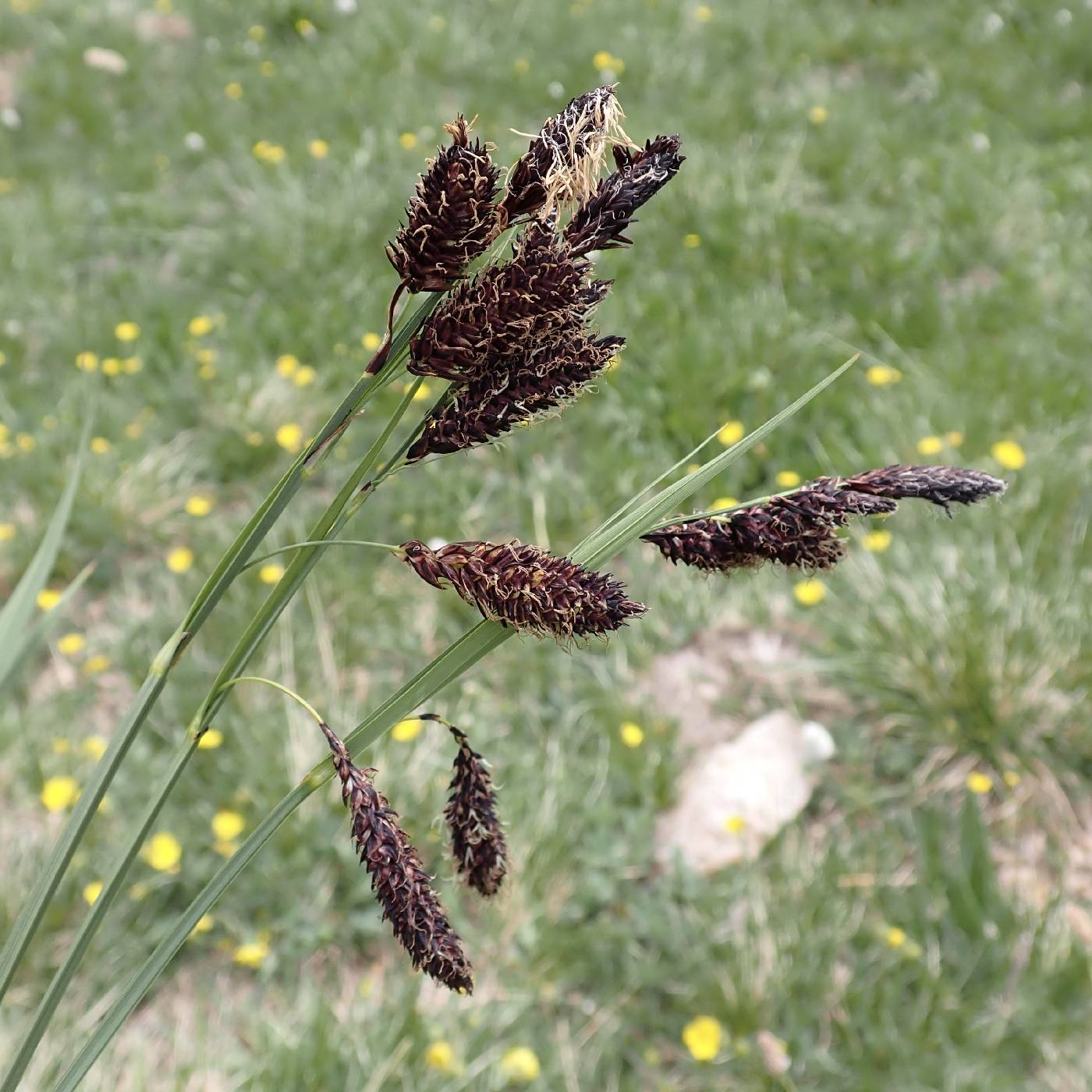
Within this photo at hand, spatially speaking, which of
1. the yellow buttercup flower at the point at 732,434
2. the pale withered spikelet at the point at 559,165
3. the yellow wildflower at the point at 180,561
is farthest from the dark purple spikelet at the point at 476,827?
the yellow buttercup flower at the point at 732,434

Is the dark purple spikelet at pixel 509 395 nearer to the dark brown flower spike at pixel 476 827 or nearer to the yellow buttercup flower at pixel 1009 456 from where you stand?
the dark brown flower spike at pixel 476 827

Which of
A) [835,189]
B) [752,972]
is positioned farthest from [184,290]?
[752,972]

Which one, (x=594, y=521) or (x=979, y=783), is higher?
(x=594, y=521)

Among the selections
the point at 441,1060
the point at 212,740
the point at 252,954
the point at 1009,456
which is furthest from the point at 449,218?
the point at 1009,456

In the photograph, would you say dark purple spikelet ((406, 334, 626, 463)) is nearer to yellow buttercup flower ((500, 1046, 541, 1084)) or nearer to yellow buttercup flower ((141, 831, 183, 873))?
yellow buttercup flower ((500, 1046, 541, 1084))

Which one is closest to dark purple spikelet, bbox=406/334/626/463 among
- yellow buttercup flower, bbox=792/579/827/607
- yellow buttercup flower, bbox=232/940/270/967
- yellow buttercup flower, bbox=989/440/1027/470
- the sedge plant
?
the sedge plant

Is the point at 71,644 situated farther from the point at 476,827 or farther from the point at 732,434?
the point at 476,827
